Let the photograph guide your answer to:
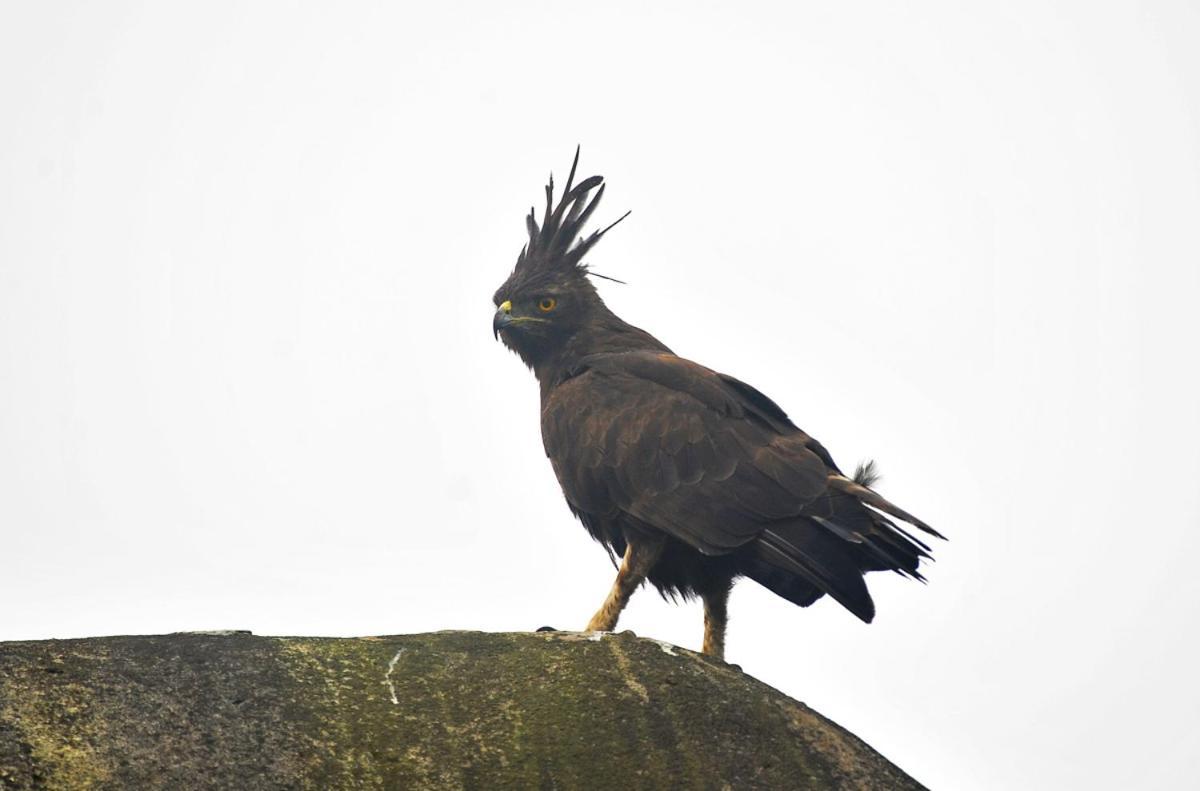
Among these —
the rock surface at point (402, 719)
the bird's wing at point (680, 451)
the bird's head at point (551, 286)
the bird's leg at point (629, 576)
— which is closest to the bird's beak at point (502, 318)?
the bird's head at point (551, 286)

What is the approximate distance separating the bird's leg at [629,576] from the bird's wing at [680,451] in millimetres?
233

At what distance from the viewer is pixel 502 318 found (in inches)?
480

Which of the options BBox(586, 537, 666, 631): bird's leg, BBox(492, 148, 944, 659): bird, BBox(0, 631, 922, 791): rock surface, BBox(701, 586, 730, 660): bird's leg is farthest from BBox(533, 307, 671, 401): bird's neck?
BBox(0, 631, 922, 791): rock surface

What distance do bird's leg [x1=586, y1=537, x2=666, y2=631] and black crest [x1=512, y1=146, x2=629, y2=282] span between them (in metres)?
3.43

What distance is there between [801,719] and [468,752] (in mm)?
1817

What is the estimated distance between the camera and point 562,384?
11234 millimetres

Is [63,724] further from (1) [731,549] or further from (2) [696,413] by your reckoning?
(2) [696,413]

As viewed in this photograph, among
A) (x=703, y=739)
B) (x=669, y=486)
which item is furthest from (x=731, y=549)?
(x=703, y=739)

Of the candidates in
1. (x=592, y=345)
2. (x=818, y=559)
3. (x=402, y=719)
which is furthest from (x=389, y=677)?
(x=592, y=345)

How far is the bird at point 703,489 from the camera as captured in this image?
9125mm

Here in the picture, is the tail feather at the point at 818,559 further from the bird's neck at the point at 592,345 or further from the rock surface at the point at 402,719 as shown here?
the bird's neck at the point at 592,345

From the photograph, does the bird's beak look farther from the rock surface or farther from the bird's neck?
the rock surface

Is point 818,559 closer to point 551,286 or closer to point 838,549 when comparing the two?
point 838,549

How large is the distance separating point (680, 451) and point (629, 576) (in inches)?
40.4
